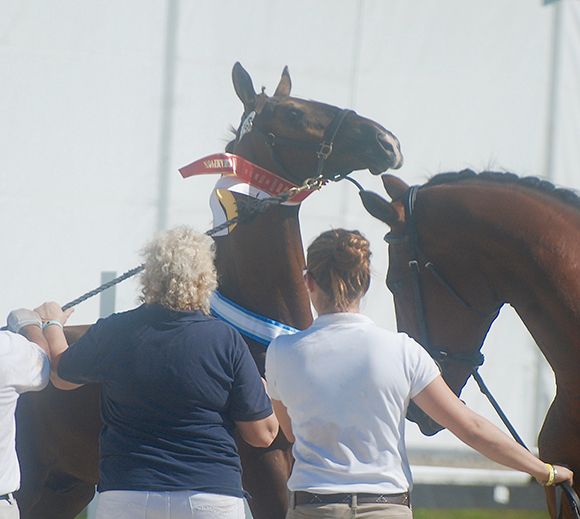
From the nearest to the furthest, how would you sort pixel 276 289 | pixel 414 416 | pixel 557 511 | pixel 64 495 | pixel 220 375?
1. pixel 220 375
2. pixel 557 511
3. pixel 414 416
4. pixel 276 289
5. pixel 64 495

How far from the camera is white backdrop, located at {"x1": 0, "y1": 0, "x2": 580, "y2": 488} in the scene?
10.9 ft

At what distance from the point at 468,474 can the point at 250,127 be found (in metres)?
2.46

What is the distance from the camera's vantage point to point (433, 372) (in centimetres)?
148

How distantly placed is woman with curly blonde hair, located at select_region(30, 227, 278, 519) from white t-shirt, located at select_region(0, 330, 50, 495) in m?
0.13

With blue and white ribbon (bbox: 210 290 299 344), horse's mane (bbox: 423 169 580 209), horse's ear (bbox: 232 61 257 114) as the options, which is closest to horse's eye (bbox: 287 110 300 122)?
horse's ear (bbox: 232 61 257 114)

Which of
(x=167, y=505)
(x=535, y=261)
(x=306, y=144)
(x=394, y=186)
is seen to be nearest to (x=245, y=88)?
(x=306, y=144)

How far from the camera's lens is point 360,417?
1.46 metres

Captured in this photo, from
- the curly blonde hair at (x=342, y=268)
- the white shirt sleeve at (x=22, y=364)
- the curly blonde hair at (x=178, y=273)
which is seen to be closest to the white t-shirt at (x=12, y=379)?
the white shirt sleeve at (x=22, y=364)

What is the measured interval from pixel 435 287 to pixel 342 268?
1.87ft

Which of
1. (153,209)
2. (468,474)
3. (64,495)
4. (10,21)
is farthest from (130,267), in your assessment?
(468,474)

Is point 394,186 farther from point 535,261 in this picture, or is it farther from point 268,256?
point 535,261

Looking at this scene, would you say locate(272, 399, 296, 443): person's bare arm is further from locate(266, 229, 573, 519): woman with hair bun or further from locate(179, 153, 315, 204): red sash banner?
locate(179, 153, 315, 204): red sash banner

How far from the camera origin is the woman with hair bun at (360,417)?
1.45 meters

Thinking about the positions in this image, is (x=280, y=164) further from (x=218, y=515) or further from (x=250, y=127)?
(x=218, y=515)
